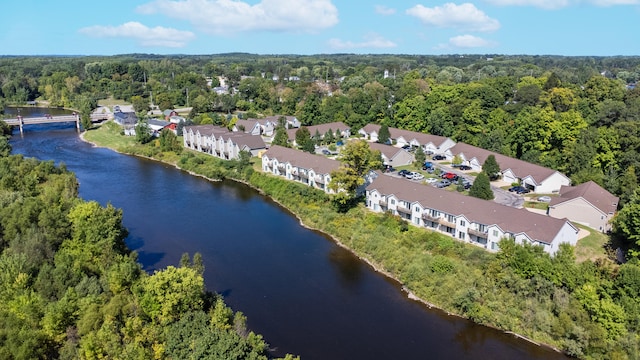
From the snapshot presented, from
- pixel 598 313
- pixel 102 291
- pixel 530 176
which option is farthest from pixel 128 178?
pixel 598 313

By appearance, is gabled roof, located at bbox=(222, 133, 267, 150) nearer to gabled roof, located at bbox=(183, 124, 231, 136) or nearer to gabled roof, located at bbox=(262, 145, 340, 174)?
gabled roof, located at bbox=(183, 124, 231, 136)

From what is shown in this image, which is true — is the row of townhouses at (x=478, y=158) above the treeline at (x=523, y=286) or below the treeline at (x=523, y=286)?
above

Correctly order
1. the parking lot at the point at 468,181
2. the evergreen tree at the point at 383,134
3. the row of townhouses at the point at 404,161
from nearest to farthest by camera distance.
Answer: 1. the row of townhouses at the point at 404,161
2. the parking lot at the point at 468,181
3. the evergreen tree at the point at 383,134

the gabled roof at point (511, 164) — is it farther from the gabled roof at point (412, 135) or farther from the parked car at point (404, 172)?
the parked car at point (404, 172)

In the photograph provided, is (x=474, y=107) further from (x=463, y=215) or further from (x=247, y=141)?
(x=463, y=215)

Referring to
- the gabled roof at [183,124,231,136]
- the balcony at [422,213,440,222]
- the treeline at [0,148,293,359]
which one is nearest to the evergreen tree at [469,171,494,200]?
the balcony at [422,213,440,222]

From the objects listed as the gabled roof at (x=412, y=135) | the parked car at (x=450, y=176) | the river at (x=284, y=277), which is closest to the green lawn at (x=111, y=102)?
the river at (x=284, y=277)

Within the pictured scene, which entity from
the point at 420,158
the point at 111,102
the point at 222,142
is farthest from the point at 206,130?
the point at 111,102
